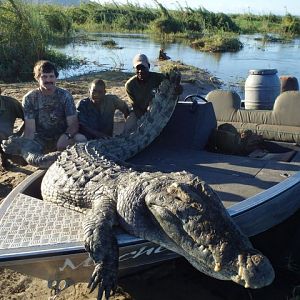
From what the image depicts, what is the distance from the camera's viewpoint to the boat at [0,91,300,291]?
2.84m

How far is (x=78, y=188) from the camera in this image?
3.44 m

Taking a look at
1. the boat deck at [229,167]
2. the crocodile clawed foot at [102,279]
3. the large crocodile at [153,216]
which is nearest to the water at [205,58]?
the boat deck at [229,167]

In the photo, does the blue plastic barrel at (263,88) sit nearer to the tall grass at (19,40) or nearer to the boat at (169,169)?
the boat at (169,169)

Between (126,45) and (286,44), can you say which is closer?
(126,45)

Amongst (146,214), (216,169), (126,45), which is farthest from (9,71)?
(126,45)

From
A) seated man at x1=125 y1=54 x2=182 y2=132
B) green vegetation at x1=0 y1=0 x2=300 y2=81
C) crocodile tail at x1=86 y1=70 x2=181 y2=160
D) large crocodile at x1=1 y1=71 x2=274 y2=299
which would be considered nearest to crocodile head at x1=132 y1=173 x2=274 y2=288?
large crocodile at x1=1 y1=71 x2=274 y2=299

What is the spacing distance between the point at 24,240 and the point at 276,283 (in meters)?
2.03

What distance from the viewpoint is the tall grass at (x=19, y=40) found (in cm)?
1233

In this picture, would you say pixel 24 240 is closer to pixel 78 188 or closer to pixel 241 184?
pixel 78 188

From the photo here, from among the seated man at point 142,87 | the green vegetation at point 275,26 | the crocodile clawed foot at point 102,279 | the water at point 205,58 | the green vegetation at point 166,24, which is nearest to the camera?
the crocodile clawed foot at point 102,279

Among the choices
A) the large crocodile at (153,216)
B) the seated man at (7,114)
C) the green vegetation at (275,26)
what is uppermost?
the large crocodile at (153,216)

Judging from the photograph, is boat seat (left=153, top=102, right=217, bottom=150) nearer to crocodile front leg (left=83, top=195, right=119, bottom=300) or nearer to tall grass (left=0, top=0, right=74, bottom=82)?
crocodile front leg (left=83, top=195, right=119, bottom=300)

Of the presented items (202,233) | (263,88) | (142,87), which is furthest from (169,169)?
(263,88)

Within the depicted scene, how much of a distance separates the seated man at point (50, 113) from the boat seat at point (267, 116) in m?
1.69
